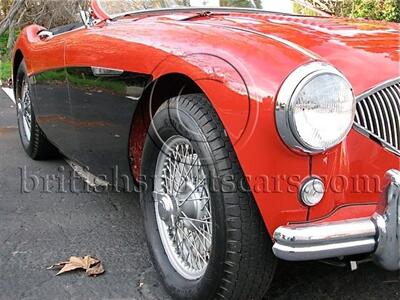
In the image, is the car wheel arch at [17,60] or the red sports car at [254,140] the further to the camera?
the car wheel arch at [17,60]

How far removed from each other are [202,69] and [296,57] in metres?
0.37

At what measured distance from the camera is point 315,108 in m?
1.85

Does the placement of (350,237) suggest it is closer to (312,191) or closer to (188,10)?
(312,191)

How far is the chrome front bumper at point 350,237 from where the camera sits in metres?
1.82

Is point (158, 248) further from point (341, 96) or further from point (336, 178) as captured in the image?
point (341, 96)

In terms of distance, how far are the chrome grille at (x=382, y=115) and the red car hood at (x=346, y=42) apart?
42mm

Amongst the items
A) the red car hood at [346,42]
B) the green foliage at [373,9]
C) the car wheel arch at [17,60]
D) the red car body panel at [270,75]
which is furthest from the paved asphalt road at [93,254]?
the green foliage at [373,9]

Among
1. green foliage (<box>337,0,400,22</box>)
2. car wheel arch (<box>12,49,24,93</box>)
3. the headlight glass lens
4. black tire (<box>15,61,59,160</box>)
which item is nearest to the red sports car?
the headlight glass lens

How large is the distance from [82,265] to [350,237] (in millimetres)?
1455

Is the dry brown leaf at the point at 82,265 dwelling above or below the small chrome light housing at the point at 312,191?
below

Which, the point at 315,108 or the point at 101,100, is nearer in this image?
the point at 315,108

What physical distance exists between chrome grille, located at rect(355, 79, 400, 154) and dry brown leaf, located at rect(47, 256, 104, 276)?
1.48m

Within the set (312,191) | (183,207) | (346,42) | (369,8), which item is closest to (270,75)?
(312,191)

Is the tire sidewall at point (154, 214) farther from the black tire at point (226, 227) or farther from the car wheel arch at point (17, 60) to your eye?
the car wheel arch at point (17, 60)
